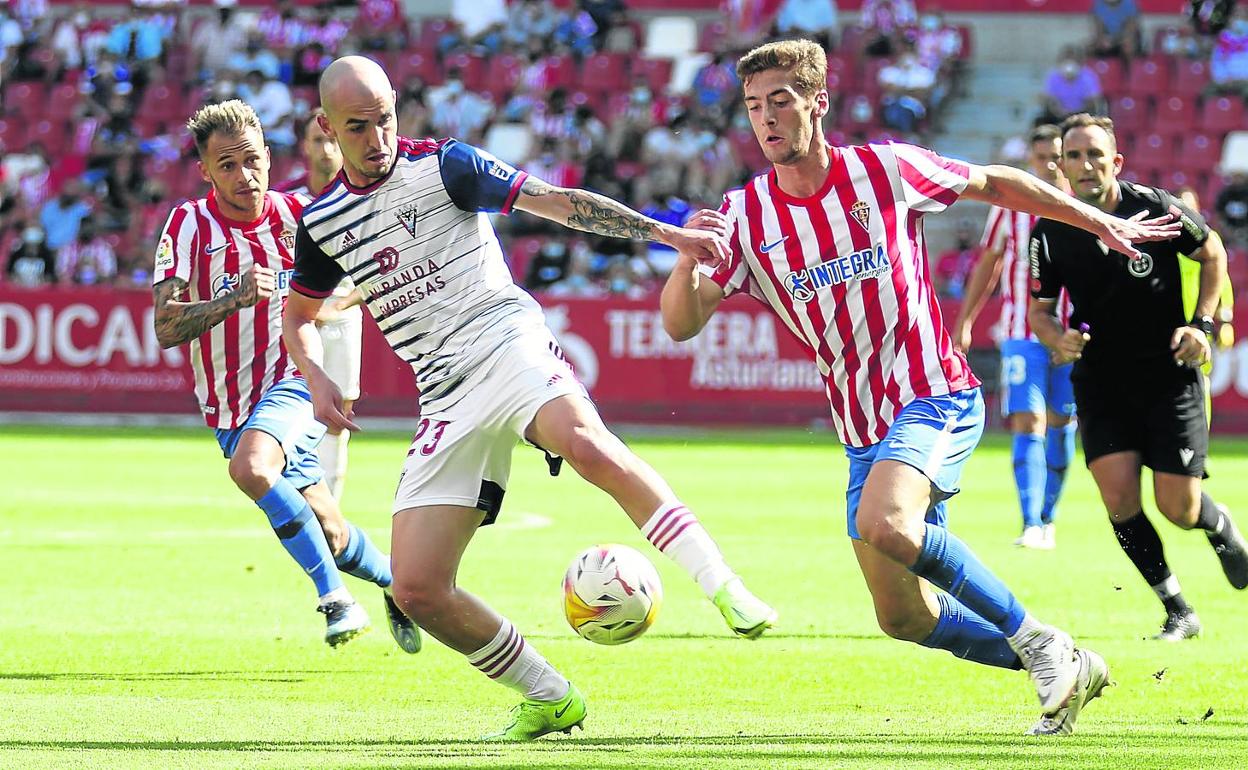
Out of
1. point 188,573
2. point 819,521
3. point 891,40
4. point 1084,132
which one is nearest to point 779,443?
point 819,521

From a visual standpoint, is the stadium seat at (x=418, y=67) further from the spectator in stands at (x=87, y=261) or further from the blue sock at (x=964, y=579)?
the blue sock at (x=964, y=579)

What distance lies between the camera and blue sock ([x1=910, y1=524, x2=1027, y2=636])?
5766 mm

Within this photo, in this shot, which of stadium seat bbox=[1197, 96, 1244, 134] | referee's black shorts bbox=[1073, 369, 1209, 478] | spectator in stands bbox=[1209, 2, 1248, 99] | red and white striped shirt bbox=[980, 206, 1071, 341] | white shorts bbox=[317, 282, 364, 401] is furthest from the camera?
spectator in stands bbox=[1209, 2, 1248, 99]

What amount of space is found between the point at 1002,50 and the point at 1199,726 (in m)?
24.1

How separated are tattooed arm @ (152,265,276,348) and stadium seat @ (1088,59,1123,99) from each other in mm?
20397

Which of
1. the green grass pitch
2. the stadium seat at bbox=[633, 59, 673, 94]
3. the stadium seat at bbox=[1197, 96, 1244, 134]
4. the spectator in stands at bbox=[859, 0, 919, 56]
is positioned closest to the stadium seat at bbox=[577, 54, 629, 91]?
the stadium seat at bbox=[633, 59, 673, 94]

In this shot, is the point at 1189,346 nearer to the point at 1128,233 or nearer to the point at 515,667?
the point at 1128,233

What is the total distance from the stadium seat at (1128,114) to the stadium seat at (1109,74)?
0.69ft

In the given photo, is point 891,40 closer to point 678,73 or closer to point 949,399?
point 678,73

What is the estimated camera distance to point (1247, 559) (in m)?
8.33

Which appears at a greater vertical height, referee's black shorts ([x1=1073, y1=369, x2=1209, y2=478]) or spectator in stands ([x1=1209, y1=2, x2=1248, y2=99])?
spectator in stands ([x1=1209, y1=2, x2=1248, y2=99])

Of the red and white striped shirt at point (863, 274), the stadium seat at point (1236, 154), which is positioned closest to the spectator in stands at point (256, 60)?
the stadium seat at point (1236, 154)

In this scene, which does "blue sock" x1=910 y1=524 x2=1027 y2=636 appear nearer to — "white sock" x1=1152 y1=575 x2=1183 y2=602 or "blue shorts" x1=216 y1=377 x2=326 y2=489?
"white sock" x1=1152 y1=575 x2=1183 y2=602

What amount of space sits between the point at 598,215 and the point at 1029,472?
6462mm
